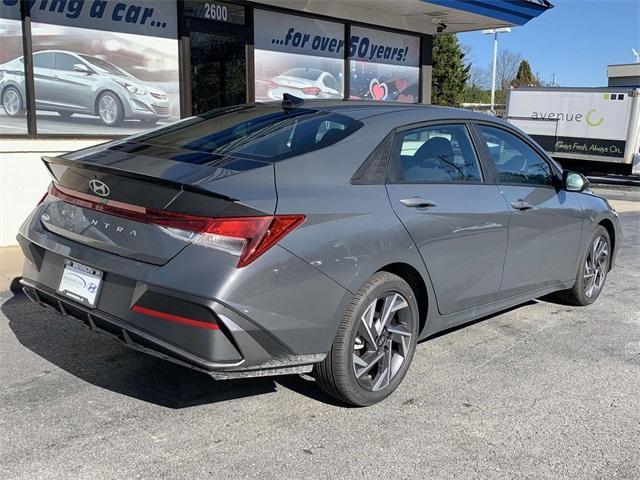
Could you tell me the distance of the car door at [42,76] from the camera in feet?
24.6

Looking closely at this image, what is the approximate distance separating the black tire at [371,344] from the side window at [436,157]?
654 millimetres

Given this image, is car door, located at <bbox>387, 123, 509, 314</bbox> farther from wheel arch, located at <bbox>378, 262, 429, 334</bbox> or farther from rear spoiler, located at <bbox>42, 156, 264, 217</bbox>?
rear spoiler, located at <bbox>42, 156, 264, 217</bbox>

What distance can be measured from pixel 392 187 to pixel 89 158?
1.65 metres

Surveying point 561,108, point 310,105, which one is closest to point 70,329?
point 310,105

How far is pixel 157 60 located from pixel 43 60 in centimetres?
157

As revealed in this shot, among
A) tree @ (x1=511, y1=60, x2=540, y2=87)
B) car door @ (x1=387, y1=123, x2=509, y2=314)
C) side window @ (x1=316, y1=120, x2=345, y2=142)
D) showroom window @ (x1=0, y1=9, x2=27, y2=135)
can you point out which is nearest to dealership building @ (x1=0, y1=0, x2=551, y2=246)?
showroom window @ (x1=0, y1=9, x2=27, y2=135)

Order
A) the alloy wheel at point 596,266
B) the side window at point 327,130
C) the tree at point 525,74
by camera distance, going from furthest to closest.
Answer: the tree at point 525,74, the alloy wheel at point 596,266, the side window at point 327,130

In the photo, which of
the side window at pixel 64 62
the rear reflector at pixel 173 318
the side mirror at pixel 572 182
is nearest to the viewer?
the rear reflector at pixel 173 318

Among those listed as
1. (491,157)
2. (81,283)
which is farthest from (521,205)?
(81,283)

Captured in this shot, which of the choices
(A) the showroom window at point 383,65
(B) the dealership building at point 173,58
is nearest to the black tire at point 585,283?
(B) the dealership building at point 173,58

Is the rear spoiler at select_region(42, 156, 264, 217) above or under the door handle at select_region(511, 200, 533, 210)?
above

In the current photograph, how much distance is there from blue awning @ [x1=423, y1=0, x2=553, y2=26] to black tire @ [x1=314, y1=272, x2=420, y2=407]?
294 inches

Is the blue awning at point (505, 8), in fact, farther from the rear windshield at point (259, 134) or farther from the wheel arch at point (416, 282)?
the wheel arch at point (416, 282)

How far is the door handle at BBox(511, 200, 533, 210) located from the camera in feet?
14.6
